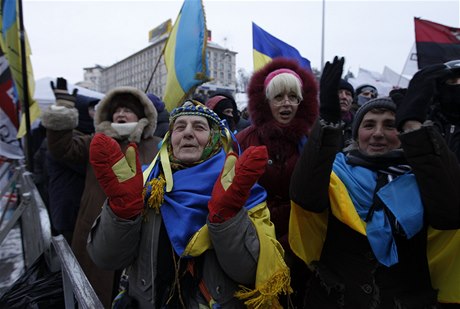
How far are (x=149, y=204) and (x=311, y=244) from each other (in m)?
0.82

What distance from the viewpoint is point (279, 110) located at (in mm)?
2164

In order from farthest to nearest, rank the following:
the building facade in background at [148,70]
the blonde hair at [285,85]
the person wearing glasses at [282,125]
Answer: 1. the building facade in background at [148,70]
2. the blonde hair at [285,85]
3. the person wearing glasses at [282,125]

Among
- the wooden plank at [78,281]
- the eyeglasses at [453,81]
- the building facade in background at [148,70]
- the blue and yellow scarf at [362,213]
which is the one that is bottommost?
the wooden plank at [78,281]

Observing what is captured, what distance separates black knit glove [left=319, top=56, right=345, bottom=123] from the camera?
1384mm

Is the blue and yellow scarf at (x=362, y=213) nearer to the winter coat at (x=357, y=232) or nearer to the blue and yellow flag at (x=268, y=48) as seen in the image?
the winter coat at (x=357, y=232)

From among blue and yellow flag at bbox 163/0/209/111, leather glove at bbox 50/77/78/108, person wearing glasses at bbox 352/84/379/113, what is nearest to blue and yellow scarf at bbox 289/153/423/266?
leather glove at bbox 50/77/78/108

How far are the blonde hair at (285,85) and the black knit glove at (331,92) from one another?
72 cm

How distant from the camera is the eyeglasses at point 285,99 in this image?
85.0 inches

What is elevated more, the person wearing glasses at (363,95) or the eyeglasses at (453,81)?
the person wearing glasses at (363,95)

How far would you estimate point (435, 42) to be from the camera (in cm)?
465

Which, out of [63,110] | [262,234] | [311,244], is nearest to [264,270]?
[262,234]

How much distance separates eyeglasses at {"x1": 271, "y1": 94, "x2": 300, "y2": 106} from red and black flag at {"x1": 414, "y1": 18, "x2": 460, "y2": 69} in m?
3.23

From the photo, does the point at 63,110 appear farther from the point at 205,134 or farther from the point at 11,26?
the point at 11,26

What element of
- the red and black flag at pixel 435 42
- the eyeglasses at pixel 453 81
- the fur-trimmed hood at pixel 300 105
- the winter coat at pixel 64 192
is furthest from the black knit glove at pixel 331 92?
the red and black flag at pixel 435 42
